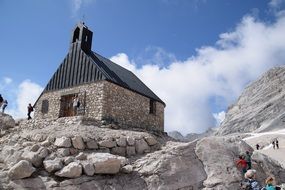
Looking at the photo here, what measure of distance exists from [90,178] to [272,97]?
82.1m

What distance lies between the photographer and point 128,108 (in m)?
22.5

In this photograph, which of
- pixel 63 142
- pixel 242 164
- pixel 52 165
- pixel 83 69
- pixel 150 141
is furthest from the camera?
pixel 83 69

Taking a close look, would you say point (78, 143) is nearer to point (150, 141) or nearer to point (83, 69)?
point (150, 141)

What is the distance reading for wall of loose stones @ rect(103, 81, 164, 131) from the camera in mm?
21125

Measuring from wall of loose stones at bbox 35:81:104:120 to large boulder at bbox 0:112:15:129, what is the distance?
3.25 metres

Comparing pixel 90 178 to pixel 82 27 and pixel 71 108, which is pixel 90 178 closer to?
pixel 71 108

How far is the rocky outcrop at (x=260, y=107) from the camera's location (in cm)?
7326

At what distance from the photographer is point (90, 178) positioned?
1155 centimetres

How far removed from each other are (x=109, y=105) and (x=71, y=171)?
1011cm

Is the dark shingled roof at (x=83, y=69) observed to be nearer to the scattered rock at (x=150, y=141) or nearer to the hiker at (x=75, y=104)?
the hiker at (x=75, y=104)

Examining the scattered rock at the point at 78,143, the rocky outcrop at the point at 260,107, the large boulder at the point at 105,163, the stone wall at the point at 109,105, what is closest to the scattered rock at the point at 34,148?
the scattered rock at the point at 78,143

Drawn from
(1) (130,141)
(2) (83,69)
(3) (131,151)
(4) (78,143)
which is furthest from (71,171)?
(2) (83,69)

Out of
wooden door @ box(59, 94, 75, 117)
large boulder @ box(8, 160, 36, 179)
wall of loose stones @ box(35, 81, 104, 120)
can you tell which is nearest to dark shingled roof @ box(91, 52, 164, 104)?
wall of loose stones @ box(35, 81, 104, 120)

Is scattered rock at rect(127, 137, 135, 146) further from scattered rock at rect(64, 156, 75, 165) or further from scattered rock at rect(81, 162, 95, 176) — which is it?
scattered rock at rect(64, 156, 75, 165)
